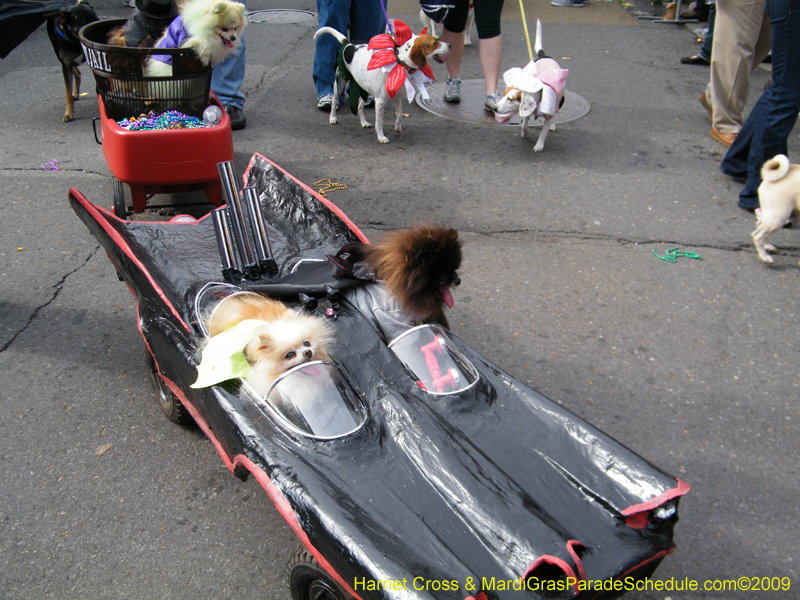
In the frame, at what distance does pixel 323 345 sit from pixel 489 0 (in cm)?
458

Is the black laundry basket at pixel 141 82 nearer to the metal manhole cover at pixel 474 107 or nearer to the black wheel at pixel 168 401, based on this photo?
the black wheel at pixel 168 401

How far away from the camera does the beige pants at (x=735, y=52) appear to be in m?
4.89

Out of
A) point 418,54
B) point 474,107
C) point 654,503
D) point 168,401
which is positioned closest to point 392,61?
point 418,54

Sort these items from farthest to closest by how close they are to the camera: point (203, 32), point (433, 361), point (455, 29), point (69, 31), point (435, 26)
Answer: point (435, 26)
point (455, 29)
point (69, 31)
point (203, 32)
point (433, 361)

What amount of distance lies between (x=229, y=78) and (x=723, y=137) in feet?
15.6

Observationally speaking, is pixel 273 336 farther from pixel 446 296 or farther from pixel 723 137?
pixel 723 137

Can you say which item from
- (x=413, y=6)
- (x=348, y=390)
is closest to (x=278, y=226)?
(x=348, y=390)

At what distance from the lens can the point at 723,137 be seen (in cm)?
558

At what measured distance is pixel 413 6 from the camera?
991cm

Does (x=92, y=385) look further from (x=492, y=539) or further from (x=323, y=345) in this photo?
(x=492, y=539)

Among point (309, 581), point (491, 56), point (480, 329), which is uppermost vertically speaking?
point (491, 56)

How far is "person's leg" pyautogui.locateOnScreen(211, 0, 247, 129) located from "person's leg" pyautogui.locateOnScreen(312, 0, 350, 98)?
746 millimetres

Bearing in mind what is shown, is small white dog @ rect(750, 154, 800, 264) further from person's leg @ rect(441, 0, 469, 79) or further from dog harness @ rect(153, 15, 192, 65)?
dog harness @ rect(153, 15, 192, 65)

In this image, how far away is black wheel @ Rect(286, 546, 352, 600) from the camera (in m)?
1.64
